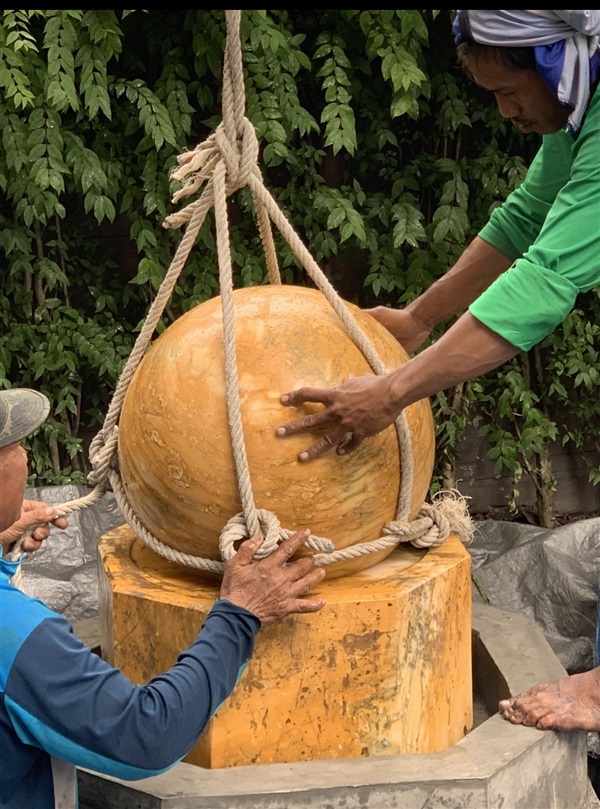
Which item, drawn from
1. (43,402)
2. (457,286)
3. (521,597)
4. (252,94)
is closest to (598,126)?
(457,286)

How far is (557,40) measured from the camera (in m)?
2.09

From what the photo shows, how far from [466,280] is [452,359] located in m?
0.83

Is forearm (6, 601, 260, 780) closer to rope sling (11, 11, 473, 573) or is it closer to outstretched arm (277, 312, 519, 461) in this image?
rope sling (11, 11, 473, 573)

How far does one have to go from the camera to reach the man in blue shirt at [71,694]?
64.3 inches

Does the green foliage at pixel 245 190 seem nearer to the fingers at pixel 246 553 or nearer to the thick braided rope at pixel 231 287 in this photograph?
the thick braided rope at pixel 231 287

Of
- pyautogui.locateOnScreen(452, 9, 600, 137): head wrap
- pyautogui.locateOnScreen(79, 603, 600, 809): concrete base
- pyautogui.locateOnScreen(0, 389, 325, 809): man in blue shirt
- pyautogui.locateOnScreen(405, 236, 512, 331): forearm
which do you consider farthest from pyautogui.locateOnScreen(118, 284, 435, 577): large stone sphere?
pyautogui.locateOnScreen(452, 9, 600, 137): head wrap

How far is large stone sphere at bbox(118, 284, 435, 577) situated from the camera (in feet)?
7.06

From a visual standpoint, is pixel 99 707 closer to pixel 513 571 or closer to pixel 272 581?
pixel 272 581

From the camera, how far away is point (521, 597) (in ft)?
11.7

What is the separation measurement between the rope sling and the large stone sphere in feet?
0.10

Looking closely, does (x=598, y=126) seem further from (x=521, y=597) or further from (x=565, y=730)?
(x=521, y=597)

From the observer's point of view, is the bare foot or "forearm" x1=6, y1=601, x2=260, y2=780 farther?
the bare foot

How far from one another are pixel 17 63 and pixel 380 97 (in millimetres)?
1605

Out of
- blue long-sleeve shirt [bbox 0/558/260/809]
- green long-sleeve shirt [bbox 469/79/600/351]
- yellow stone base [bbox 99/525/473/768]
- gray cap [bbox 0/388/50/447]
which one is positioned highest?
green long-sleeve shirt [bbox 469/79/600/351]
